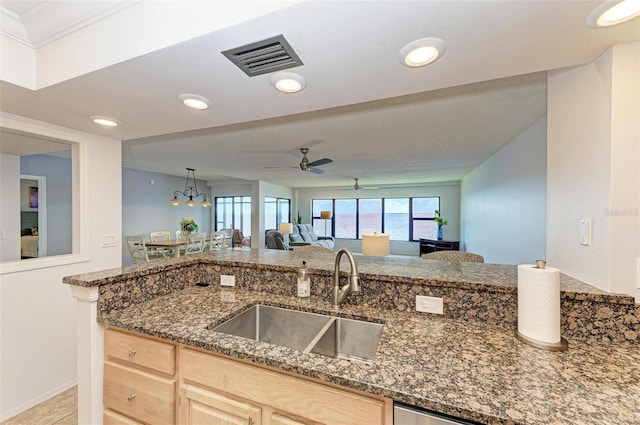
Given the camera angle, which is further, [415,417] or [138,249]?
[138,249]

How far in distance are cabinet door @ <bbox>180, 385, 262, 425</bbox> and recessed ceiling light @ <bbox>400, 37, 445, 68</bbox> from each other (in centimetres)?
155

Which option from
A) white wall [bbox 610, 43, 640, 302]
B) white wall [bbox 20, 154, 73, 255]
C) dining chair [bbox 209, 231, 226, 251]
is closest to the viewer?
white wall [bbox 610, 43, 640, 302]

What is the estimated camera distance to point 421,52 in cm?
115

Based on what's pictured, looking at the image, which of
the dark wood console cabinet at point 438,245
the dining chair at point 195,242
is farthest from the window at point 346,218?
the dining chair at point 195,242

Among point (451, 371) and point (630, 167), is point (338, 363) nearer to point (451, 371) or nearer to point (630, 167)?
point (451, 371)

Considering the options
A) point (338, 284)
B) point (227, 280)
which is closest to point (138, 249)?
point (227, 280)

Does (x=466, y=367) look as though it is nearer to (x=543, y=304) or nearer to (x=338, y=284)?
(x=543, y=304)

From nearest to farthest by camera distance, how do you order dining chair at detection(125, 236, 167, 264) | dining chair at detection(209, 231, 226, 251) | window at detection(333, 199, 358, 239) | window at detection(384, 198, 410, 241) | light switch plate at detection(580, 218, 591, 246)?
light switch plate at detection(580, 218, 591, 246) → dining chair at detection(125, 236, 167, 264) → dining chair at detection(209, 231, 226, 251) → window at detection(384, 198, 410, 241) → window at detection(333, 199, 358, 239)

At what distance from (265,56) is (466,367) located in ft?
4.73

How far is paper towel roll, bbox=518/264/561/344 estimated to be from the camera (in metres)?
Answer: 0.98

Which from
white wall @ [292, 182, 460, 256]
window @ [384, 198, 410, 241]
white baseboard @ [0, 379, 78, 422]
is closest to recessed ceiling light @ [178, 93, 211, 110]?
white baseboard @ [0, 379, 78, 422]

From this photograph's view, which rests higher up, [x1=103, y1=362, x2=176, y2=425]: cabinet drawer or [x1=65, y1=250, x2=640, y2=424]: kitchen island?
[x1=65, y1=250, x2=640, y2=424]: kitchen island

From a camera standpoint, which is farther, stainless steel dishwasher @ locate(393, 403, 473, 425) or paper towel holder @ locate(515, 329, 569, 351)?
paper towel holder @ locate(515, 329, 569, 351)

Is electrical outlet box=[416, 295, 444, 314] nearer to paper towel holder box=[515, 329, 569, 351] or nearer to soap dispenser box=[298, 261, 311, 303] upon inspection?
paper towel holder box=[515, 329, 569, 351]
